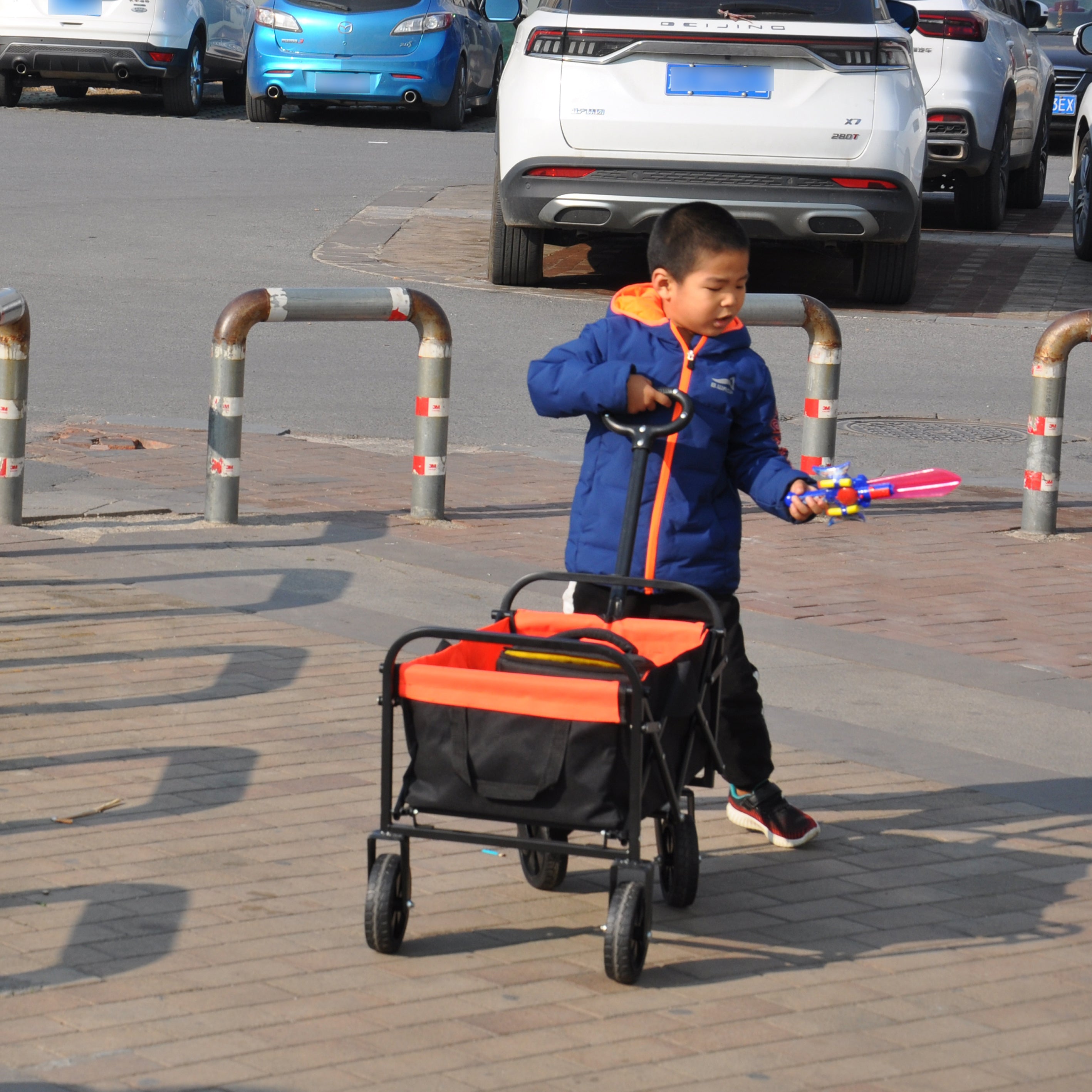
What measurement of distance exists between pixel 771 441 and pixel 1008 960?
1209mm

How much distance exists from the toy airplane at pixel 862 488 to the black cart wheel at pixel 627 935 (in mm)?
854

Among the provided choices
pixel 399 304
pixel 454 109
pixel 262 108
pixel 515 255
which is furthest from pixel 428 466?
pixel 454 109

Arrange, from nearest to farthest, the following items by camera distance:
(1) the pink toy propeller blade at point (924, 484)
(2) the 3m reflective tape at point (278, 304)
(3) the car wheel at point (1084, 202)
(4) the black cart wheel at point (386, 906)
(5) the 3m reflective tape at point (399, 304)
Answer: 1. (1) the pink toy propeller blade at point (924, 484)
2. (4) the black cart wheel at point (386, 906)
3. (2) the 3m reflective tape at point (278, 304)
4. (5) the 3m reflective tape at point (399, 304)
5. (3) the car wheel at point (1084, 202)

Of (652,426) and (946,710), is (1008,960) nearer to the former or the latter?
(652,426)

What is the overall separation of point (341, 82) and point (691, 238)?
1702 centimetres

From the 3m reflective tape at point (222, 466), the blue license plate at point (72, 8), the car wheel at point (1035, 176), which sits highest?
the blue license plate at point (72, 8)

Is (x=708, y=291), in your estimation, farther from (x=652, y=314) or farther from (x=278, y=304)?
(x=278, y=304)

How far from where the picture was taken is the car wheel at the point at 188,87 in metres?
21.8

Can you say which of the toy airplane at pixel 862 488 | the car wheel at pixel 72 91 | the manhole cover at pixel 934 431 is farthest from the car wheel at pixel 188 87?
the toy airplane at pixel 862 488

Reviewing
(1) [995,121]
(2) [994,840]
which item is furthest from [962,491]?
(1) [995,121]

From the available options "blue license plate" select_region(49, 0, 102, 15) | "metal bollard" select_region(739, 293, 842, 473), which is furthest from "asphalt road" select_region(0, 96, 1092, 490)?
"blue license plate" select_region(49, 0, 102, 15)

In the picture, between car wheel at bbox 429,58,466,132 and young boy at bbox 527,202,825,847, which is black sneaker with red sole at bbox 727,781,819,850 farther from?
car wheel at bbox 429,58,466,132

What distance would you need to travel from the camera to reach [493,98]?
24.6 m

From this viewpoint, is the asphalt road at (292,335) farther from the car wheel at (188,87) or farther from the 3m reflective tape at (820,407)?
the car wheel at (188,87)
